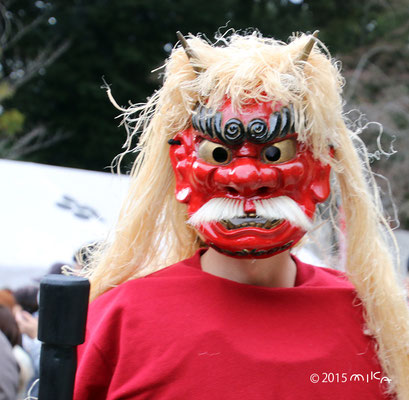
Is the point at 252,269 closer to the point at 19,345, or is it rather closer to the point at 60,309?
the point at 60,309

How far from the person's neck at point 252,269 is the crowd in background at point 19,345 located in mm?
456

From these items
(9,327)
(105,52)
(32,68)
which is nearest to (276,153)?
(9,327)

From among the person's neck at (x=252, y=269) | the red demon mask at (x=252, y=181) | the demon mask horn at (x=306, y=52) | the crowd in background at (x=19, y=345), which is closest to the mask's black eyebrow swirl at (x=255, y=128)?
the red demon mask at (x=252, y=181)

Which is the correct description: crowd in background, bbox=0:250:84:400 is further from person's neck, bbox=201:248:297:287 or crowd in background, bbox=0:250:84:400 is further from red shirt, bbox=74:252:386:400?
person's neck, bbox=201:248:297:287

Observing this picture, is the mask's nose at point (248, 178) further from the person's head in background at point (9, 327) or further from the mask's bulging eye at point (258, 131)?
the person's head in background at point (9, 327)

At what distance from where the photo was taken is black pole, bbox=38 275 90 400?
→ 1399 mm

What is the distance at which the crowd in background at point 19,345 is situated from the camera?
244 cm

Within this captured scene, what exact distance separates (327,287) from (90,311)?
70 cm

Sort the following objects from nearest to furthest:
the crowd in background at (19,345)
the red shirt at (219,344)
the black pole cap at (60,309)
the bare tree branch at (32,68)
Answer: the black pole cap at (60,309), the red shirt at (219,344), the crowd in background at (19,345), the bare tree branch at (32,68)

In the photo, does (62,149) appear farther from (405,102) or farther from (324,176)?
(324,176)

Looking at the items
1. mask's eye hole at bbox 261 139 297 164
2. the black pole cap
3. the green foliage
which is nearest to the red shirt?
the black pole cap

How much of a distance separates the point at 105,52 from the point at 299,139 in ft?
41.8

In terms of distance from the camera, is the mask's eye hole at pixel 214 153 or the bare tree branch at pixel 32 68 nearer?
the mask's eye hole at pixel 214 153

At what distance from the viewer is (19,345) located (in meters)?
2.96
